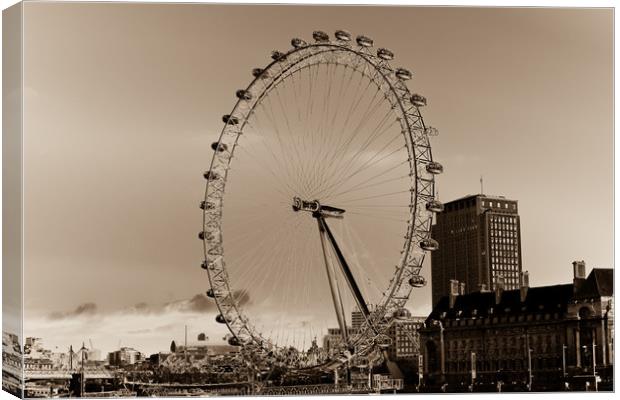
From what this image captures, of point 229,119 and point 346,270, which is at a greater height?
point 229,119

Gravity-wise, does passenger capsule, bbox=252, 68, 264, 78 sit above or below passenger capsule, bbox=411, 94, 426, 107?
above

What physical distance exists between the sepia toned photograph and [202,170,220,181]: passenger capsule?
4 centimetres

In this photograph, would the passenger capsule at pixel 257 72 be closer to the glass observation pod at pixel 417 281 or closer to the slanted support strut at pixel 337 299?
the slanted support strut at pixel 337 299

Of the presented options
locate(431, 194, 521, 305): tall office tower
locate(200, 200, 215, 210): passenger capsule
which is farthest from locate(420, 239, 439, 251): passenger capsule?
locate(200, 200, 215, 210): passenger capsule

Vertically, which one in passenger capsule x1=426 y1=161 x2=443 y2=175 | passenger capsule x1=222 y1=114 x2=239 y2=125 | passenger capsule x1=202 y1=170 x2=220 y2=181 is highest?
passenger capsule x1=222 y1=114 x2=239 y2=125

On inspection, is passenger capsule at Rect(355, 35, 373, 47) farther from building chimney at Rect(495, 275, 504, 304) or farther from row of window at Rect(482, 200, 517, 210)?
building chimney at Rect(495, 275, 504, 304)

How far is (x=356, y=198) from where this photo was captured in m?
19.7

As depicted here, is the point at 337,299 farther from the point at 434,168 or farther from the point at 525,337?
the point at 525,337

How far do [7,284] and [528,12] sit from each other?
8805 mm

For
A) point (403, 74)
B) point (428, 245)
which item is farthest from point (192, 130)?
point (428, 245)

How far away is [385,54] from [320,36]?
105cm

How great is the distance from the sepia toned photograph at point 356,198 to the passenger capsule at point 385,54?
0.9 inches

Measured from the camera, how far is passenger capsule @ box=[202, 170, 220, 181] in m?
19.2

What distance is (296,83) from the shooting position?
19906 millimetres
